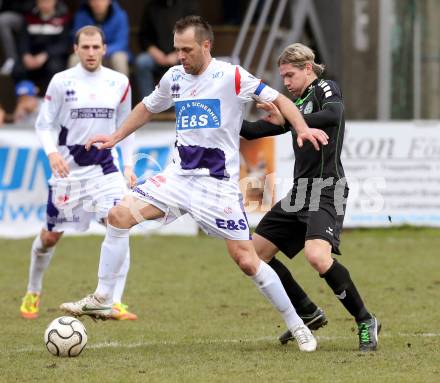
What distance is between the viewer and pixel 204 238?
15758mm

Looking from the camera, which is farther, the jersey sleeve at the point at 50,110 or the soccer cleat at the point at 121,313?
the jersey sleeve at the point at 50,110

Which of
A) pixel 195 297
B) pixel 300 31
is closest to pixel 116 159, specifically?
pixel 195 297

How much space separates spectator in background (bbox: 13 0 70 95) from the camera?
673 inches

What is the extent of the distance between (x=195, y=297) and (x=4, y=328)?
2316mm

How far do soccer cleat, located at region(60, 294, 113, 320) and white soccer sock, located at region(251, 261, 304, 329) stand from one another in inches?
42.7

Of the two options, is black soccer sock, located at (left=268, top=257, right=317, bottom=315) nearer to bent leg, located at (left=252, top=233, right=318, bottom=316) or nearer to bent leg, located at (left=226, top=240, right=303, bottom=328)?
bent leg, located at (left=252, top=233, right=318, bottom=316)

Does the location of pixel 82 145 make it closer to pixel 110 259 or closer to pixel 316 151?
pixel 110 259

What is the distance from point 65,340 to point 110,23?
9982 mm

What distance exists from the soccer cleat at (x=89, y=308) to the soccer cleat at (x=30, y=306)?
6.28 ft

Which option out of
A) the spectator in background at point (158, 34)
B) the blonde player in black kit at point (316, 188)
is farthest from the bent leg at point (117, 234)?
the spectator in background at point (158, 34)

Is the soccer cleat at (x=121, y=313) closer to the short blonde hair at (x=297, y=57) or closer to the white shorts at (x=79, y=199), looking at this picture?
the white shorts at (x=79, y=199)

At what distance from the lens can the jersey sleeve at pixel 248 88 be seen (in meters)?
7.47

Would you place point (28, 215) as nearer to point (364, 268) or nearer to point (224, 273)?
point (224, 273)

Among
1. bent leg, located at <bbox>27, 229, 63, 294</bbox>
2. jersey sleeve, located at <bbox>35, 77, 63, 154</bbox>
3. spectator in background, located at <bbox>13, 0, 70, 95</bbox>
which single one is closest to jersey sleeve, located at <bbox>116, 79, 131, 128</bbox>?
jersey sleeve, located at <bbox>35, 77, 63, 154</bbox>
